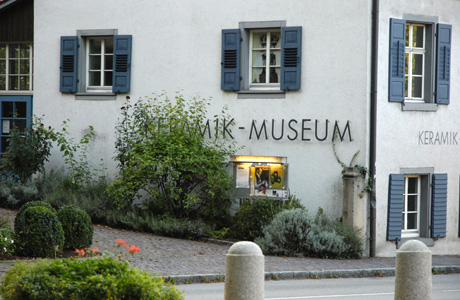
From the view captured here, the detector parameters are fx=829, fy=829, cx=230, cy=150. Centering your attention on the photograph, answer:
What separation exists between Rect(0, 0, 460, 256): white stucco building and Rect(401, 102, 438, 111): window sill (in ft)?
0.09

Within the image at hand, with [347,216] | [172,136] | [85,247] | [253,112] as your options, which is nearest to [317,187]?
[347,216]

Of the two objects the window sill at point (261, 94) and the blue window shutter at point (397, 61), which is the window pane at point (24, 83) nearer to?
the window sill at point (261, 94)

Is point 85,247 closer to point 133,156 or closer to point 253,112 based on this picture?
point 133,156

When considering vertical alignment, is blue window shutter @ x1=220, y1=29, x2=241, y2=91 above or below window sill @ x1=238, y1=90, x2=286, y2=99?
above

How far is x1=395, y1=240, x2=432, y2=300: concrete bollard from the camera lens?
8680 mm

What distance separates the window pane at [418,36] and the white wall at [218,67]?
1674mm

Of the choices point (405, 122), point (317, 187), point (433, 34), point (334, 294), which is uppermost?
point (433, 34)

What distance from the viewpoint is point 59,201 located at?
707 inches

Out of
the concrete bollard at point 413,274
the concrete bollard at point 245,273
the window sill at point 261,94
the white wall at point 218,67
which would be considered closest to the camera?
the concrete bollard at point 245,273

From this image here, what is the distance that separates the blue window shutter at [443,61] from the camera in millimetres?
17797

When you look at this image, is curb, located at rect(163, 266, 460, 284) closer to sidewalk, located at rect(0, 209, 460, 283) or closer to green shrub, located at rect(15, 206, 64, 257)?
sidewalk, located at rect(0, 209, 460, 283)

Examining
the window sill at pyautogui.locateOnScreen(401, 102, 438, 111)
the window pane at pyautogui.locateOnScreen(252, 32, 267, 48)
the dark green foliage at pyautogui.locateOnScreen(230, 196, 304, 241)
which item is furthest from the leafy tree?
the window sill at pyautogui.locateOnScreen(401, 102, 438, 111)

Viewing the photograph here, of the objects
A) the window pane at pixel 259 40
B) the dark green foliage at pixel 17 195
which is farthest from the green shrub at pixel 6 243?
the window pane at pixel 259 40

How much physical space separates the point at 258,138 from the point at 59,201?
452 centimetres
